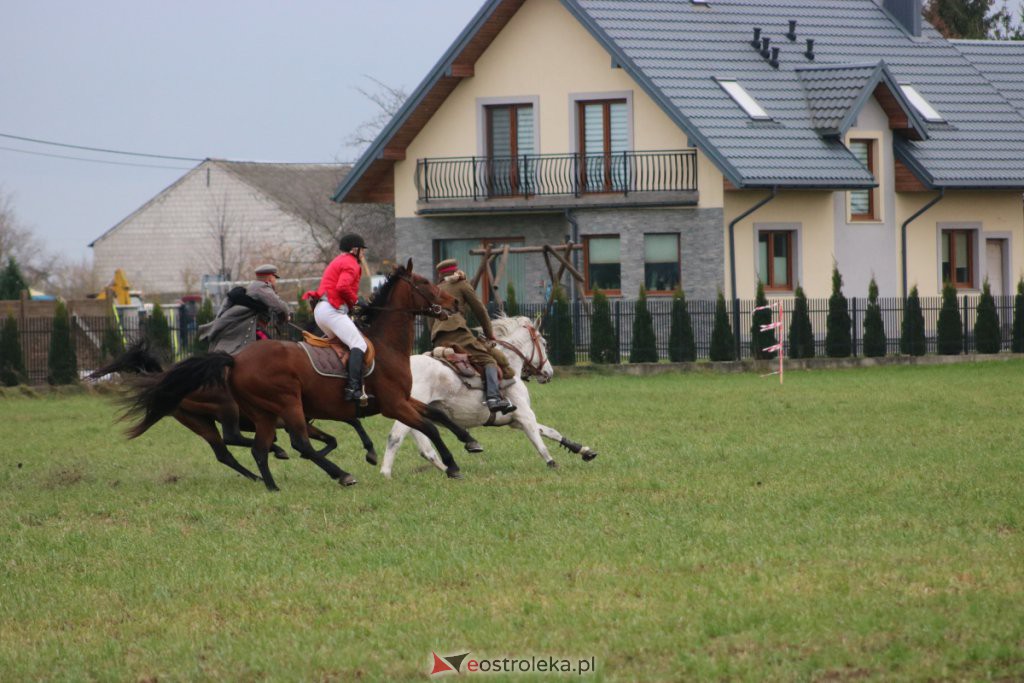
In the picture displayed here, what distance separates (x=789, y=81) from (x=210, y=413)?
26666 mm

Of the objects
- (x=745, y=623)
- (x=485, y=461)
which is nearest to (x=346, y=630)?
→ (x=745, y=623)

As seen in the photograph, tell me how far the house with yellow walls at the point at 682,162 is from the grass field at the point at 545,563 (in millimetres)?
19442

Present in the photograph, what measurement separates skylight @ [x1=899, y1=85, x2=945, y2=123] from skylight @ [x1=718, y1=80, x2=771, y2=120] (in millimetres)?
4851

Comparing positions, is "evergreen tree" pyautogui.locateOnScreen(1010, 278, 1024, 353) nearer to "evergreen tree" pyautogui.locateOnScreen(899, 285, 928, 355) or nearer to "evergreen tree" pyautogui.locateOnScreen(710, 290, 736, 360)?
"evergreen tree" pyautogui.locateOnScreen(899, 285, 928, 355)

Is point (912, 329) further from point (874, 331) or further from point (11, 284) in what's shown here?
point (11, 284)

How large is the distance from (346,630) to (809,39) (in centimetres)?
3504

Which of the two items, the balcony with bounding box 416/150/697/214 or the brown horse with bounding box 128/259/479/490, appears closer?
the brown horse with bounding box 128/259/479/490

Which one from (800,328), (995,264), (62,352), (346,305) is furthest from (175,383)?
(995,264)

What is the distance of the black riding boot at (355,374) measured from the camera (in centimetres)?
1458

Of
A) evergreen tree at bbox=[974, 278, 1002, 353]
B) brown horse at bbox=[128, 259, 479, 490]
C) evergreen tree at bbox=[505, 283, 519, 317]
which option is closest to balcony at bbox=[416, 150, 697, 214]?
evergreen tree at bbox=[505, 283, 519, 317]

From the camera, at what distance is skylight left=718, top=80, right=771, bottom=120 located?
37375 millimetres

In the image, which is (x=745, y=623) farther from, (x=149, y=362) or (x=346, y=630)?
(x=149, y=362)

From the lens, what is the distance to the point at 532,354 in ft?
53.5

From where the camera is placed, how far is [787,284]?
38.3 m
